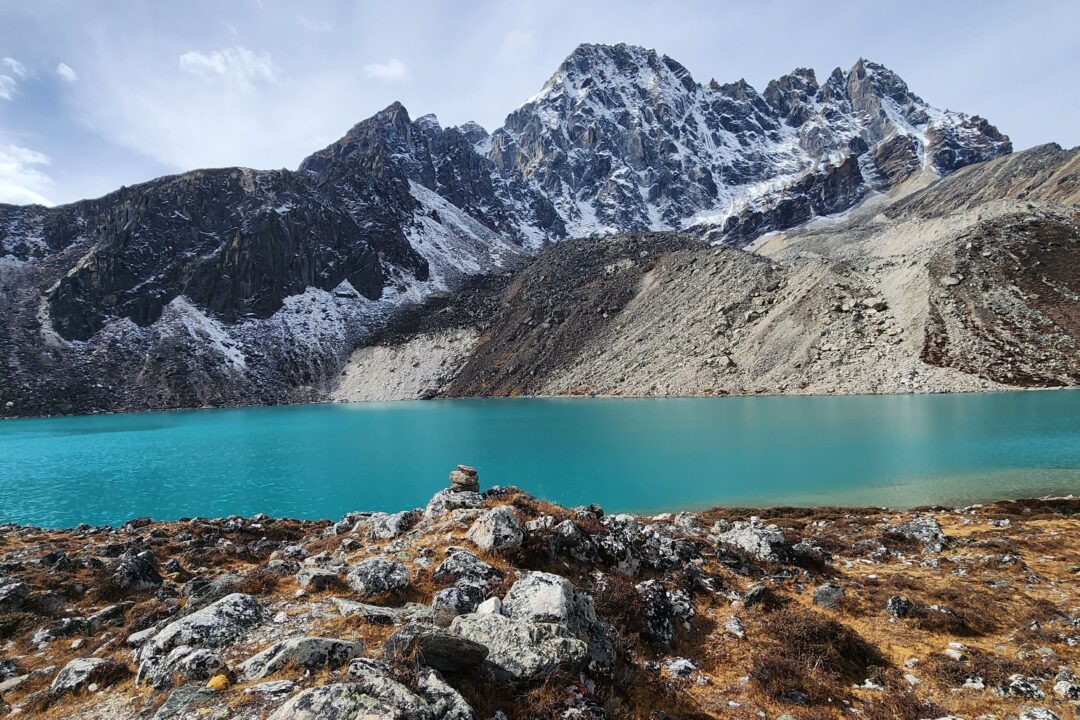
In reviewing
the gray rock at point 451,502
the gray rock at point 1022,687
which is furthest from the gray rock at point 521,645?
the gray rock at point 1022,687

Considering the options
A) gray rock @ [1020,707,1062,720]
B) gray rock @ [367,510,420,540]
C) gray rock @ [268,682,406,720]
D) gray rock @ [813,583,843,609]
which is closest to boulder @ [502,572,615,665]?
gray rock @ [268,682,406,720]

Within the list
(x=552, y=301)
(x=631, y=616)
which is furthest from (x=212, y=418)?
(x=631, y=616)

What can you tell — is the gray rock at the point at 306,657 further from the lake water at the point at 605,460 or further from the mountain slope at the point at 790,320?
the mountain slope at the point at 790,320

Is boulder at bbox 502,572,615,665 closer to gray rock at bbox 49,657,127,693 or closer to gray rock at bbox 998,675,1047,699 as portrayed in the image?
gray rock at bbox 49,657,127,693

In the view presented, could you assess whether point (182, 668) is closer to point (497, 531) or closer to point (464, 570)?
point (464, 570)

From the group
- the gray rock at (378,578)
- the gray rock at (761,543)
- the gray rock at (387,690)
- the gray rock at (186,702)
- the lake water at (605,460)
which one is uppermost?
the gray rock at (387,690)

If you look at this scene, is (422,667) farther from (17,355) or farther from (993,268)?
(17,355)
